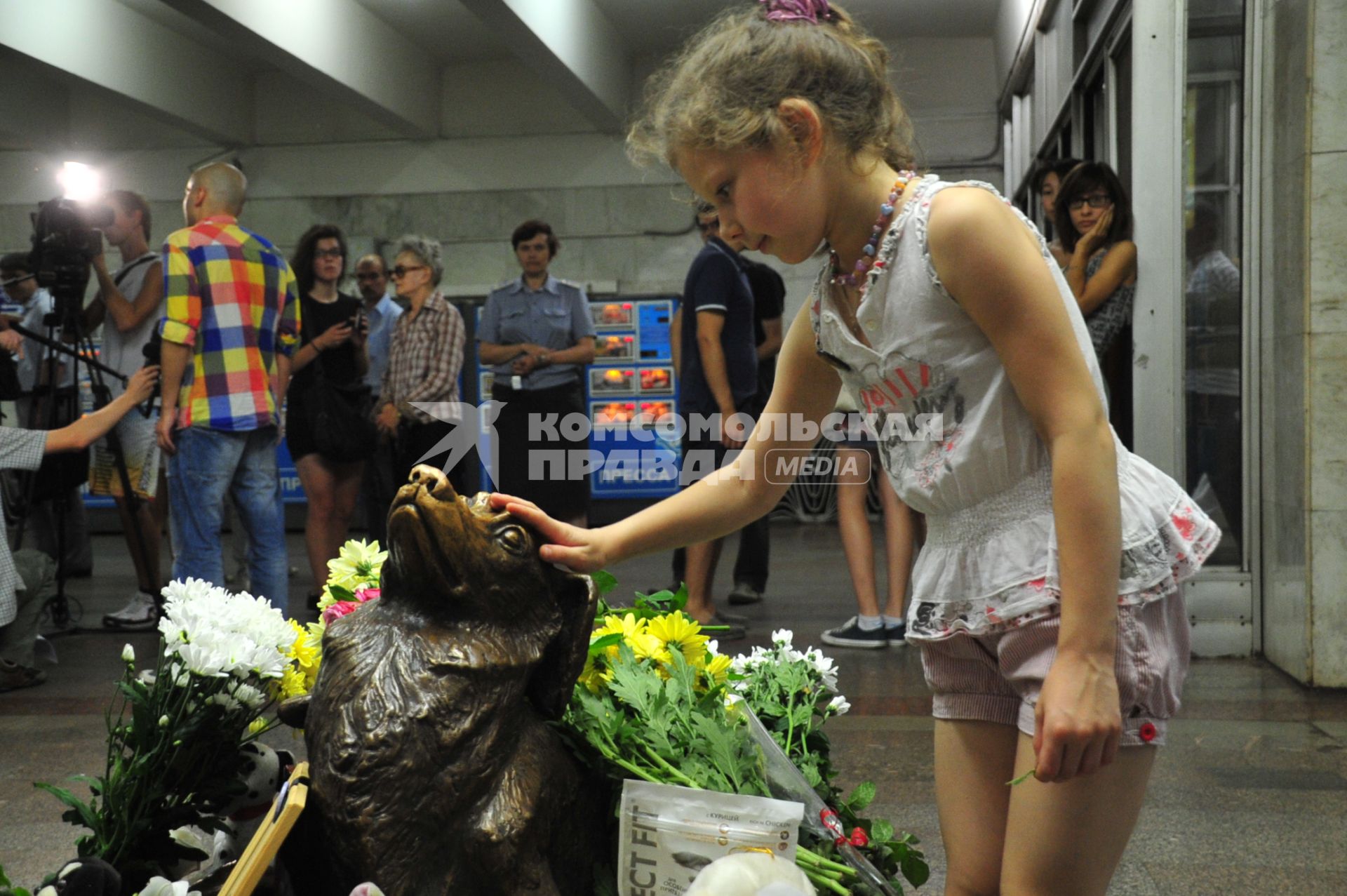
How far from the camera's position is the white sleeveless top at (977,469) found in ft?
4.35

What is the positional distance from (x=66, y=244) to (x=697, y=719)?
483 cm

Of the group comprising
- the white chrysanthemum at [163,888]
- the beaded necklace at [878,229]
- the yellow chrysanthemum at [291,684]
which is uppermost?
the beaded necklace at [878,229]

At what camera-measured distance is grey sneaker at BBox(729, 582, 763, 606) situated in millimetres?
6145

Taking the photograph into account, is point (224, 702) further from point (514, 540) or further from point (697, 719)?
point (697, 719)

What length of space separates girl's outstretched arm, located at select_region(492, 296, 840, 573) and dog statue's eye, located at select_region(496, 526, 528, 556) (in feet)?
0.44

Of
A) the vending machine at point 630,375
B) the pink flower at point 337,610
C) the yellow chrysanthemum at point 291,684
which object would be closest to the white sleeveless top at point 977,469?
the pink flower at point 337,610

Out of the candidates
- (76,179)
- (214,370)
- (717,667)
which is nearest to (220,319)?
(214,370)

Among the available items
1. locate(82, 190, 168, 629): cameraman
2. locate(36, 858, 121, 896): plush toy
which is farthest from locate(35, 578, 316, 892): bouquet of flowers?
locate(82, 190, 168, 629): cameraman

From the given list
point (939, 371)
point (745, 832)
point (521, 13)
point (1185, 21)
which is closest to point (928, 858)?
point (745, 832)

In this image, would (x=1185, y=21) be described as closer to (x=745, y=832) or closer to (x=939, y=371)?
(x=939, y=371)

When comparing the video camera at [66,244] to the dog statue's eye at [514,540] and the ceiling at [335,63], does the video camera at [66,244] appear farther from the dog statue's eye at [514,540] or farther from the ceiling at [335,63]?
the dog statue's eye at [514,540]

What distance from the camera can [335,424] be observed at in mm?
5594

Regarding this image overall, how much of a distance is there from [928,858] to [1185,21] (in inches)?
140

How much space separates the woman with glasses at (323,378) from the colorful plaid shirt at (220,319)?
80 cm
